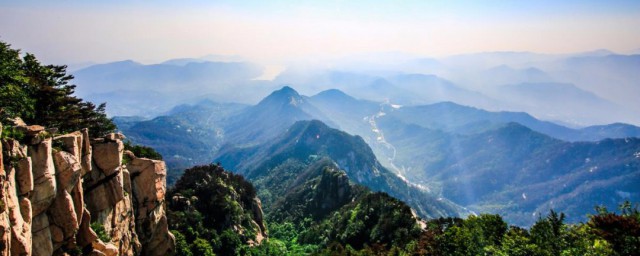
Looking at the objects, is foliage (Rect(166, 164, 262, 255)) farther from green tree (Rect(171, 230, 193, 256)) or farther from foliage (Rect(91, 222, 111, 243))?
Result: foliage (Rect(91, 222, 111, 243))

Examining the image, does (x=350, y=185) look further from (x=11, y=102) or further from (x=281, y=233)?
(x=11, y=102)

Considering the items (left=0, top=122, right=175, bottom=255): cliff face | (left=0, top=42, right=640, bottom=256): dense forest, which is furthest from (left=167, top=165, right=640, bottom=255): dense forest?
(left=0, top=122, right=175, bottom=255): cliff face

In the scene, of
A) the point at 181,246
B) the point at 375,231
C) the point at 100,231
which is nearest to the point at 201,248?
the point at 181,246

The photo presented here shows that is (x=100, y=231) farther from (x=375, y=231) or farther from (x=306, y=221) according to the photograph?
(x=306, y=221)

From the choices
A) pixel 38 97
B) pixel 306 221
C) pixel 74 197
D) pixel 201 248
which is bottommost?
pixel 306 221

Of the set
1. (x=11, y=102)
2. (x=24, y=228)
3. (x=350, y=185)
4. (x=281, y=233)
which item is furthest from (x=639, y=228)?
(x=350, y=185)
